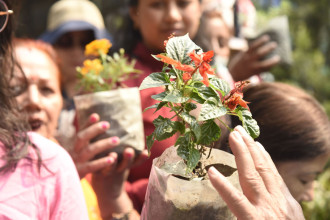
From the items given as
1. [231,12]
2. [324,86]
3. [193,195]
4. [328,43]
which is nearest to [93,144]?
[193,195]

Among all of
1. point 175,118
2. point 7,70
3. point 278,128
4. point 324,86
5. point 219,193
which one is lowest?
point 324,86

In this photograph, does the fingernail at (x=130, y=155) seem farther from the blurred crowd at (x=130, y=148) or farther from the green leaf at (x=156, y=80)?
the green leaf at (x=156, y=80)

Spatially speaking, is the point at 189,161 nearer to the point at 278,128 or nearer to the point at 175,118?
the point at 175,118

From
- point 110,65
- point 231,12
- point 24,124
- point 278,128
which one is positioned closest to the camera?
point 24,124

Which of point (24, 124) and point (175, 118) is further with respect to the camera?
point (24, 124)

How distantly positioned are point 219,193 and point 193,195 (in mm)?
67

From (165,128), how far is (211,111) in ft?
0.39

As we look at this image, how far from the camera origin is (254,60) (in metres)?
3.06

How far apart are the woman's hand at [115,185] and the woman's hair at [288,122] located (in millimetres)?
483

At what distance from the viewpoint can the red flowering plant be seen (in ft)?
3.24

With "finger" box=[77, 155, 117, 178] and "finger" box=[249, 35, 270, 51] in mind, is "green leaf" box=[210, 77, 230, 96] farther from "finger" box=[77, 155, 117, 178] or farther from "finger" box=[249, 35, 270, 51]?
"finger" box=[249, 35, 270, 51]

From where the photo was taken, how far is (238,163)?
0.99 m

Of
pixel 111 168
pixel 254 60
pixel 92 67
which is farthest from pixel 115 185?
pixel 254 60

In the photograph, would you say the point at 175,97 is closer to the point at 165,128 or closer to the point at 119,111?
the point at 165,128
